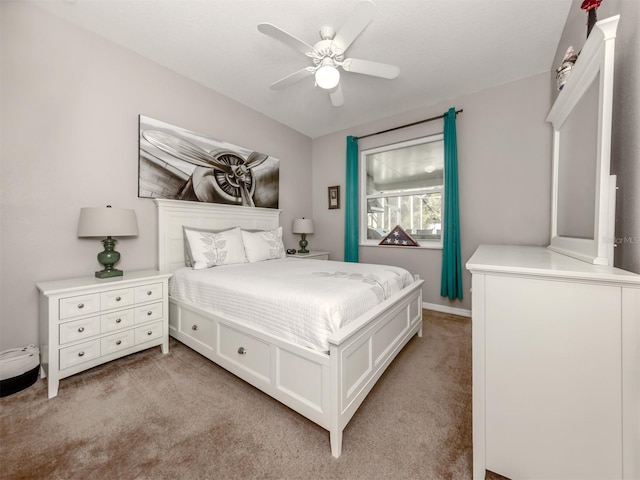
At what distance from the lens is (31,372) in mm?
1697

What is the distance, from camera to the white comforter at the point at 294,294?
1.35m

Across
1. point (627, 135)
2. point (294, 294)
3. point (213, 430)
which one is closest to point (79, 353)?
point (213, 430)

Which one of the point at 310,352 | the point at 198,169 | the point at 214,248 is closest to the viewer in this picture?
the point at 310,352

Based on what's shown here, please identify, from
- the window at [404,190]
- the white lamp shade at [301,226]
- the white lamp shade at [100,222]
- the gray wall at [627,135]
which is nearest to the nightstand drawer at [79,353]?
the white lamp shade at [100,222]

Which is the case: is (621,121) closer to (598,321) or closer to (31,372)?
(598,321)

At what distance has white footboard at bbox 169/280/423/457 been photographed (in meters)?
1.24

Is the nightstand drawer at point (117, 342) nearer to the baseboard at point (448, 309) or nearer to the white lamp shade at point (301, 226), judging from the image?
the white lamp shade at point (301, 226)

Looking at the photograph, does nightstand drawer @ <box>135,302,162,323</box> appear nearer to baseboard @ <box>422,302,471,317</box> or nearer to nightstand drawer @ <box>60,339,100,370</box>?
nightstand drawer @ <box>60,339,100,370</box>

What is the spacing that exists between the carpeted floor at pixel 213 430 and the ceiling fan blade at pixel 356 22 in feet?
7.99

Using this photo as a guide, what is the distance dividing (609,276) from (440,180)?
2.84m

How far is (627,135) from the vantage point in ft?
3.33

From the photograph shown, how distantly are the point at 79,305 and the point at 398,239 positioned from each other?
351 cm

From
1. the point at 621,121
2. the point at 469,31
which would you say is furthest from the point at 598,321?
the point at 469,31

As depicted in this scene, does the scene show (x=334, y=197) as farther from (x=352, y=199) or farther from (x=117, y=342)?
(x=117, y=342)
